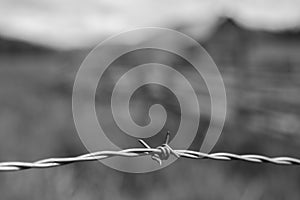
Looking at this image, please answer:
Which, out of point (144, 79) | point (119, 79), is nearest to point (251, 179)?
point (144, 79)

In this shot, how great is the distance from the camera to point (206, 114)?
5910 millimetres

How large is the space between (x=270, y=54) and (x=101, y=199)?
27998 millimetres

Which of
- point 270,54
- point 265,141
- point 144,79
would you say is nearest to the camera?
point 265,141

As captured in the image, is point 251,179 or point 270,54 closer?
point 251,179

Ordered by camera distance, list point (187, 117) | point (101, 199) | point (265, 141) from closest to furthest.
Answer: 1. point (101, 199)
2. point (265, 141)
3. point (187, 117)

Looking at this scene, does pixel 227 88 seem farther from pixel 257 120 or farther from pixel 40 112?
pixel 40 112

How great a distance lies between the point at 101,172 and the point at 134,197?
0.40 meters

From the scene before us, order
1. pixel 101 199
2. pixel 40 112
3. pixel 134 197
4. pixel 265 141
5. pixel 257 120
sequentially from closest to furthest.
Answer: pixel 101 199 → pixel 134 197 → pixel 265 141 → pixel 257 120 → pixel 40 112

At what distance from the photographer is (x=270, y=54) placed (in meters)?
28.6

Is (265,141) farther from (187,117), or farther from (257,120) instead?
(187,117)

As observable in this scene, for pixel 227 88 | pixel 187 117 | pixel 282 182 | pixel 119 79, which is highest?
pixel 119 79

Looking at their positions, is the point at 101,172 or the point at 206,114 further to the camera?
the point at 206,114

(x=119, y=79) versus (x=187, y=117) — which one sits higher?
(x=119, y=79)

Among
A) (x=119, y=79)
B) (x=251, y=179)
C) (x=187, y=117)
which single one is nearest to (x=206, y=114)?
(x=187, y=117)
